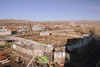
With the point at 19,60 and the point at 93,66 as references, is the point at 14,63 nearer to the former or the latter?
the point at 19,60

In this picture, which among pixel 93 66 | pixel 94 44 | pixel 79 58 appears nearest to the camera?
pixel 93 66

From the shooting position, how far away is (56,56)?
28.4 feet

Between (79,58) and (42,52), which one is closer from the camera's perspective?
(42,52)

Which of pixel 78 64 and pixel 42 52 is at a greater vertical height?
pixel 42 52

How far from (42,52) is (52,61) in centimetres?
126

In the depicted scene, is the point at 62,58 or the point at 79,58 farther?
the point at 79,58

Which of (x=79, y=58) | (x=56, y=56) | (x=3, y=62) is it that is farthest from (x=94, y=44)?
Result: (x=3, y=62)

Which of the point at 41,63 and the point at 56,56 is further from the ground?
the point at 56,56

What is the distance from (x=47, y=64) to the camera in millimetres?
8375

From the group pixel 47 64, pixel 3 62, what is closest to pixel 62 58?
pixel 47 64

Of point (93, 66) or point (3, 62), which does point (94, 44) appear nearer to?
point (93, 66)

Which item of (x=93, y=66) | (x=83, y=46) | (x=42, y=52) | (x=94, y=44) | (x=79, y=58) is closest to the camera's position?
(x=93, y=66)

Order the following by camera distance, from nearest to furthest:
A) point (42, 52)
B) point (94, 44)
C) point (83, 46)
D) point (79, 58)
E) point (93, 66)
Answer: point (93, 66), point (42, 52), point (79, 58), point (83, 46), point (94, 44)

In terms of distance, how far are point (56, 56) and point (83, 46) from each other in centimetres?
389
